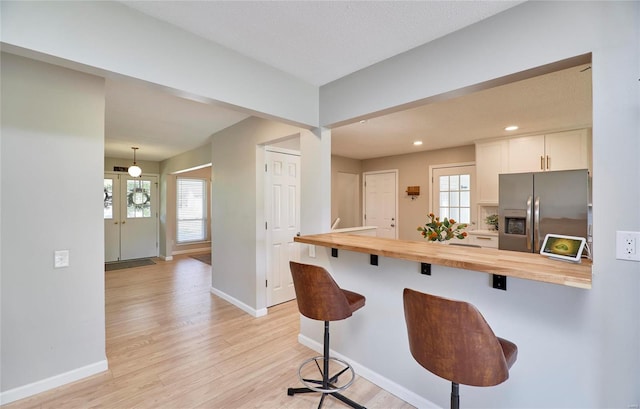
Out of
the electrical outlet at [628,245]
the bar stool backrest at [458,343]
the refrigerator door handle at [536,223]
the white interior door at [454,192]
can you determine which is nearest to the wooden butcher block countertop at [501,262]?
the electrical outlet at [628,245]

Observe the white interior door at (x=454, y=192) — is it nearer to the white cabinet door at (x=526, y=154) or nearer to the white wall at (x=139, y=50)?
the white cabinet door at (x=526, y=154)

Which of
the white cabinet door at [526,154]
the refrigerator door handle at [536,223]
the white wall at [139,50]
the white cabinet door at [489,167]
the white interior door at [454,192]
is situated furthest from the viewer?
the white interior door at [454,192]

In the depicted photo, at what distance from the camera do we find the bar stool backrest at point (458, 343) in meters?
1.08

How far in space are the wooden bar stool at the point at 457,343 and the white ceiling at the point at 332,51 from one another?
156cm

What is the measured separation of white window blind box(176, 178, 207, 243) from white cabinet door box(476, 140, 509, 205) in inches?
266

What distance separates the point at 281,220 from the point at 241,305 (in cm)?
124

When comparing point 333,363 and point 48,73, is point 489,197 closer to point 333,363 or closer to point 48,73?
point 333,363

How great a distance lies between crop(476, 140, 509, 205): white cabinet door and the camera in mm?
4238

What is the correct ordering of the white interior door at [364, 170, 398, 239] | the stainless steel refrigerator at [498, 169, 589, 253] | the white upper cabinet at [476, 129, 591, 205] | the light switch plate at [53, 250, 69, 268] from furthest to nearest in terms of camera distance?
1. the white interior door at [364, 170, 398, 239]
2. the white upper cabinet at [476, 129, 591, 205]
3. the stainless steel refrigerator at [498, 169, 589, 253]
4. the light switch plate at [53, 250, 69, 268]

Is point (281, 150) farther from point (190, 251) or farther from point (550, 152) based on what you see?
point (190, 251)

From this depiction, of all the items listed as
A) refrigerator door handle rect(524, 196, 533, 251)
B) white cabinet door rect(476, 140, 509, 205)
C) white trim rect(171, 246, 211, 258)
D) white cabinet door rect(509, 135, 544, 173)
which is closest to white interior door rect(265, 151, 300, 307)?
refrigerator door handle rect(524, 196, 533, 251)

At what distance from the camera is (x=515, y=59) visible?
4.82 ft

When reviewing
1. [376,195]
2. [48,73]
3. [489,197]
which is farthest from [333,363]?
[376,195]

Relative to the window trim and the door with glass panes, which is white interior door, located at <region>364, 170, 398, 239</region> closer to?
the window trim
